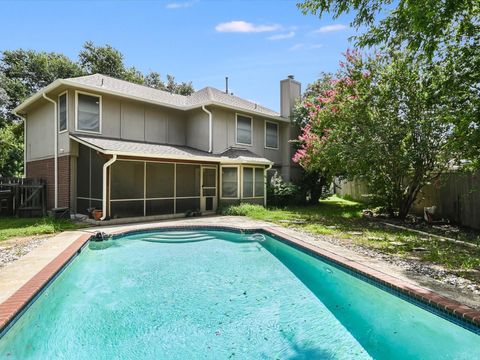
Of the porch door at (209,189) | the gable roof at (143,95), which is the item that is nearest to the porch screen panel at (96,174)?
the gable roof at (143,95)

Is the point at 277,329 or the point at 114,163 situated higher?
the point at 114,163

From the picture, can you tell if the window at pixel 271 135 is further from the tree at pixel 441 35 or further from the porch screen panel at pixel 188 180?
the tree at pixel 441 35

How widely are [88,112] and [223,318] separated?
11.1m

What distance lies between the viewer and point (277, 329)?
4.24 meters

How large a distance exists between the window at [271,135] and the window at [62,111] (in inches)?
410

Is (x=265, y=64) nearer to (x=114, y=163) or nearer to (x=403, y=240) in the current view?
(x=114, y=163)

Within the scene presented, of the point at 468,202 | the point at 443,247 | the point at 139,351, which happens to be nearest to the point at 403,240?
the point at 443,247

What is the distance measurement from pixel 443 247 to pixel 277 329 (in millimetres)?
5689

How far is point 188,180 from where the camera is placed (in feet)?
45.7

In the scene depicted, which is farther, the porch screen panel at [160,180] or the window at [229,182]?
the window at [229,182]

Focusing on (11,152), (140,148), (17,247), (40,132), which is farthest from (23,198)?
(11,152)

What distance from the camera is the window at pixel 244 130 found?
1656 centimetres

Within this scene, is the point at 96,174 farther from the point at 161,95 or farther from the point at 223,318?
Answer: the point at 223,318

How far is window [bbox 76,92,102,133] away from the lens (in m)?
12.2
